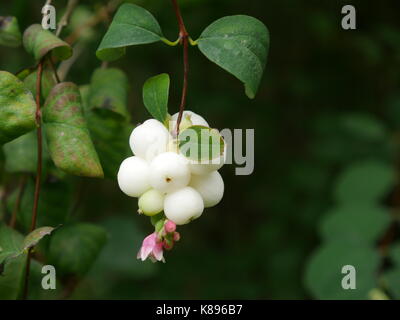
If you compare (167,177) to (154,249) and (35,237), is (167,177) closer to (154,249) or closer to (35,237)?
(154,249)

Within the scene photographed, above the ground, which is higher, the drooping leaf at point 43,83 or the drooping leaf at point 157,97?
the drooping leaf at point 43,83

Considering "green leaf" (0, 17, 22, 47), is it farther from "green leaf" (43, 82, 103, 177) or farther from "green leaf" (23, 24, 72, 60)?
"green leaf" (43, 82, 103, 177)

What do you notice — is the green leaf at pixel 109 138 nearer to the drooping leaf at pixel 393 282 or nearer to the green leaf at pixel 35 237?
the green leaf at pixel 35 237

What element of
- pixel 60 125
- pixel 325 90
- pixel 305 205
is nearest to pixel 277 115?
pixel 325 90

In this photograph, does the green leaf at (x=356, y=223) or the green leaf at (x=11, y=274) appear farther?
the green leaf at (x=356, y=223)

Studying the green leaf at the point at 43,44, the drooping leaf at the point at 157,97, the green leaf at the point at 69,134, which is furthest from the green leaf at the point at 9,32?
the drooping leaf at the point at 157,97

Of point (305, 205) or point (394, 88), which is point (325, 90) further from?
point (305, 205)

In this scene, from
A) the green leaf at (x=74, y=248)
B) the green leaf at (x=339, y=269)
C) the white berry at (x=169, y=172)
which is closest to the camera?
the white berry at (x=169, y=172)
